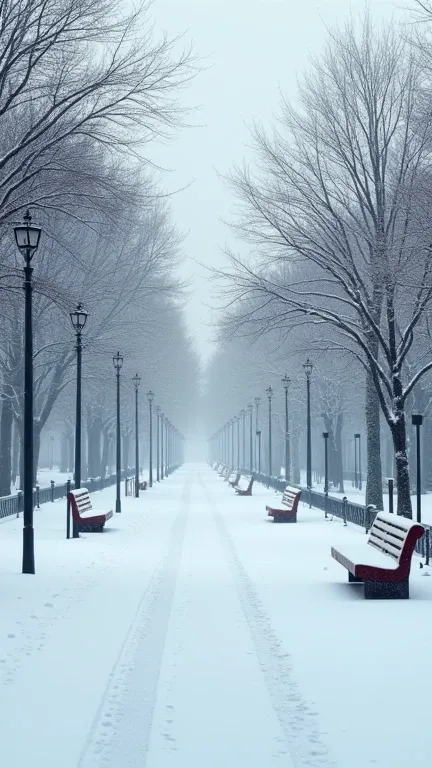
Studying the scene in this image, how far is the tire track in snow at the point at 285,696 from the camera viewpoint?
6.25m

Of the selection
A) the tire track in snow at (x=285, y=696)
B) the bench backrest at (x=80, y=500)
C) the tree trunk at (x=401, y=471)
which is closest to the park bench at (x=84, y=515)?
the bench backrest at (x=80, y=500)

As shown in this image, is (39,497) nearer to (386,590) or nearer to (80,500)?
(80,500)

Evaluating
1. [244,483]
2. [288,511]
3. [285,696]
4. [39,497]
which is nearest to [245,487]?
[244,483]

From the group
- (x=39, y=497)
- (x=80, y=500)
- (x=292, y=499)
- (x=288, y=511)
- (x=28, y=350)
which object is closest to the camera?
(x=28, y=350)

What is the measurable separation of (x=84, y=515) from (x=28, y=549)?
7941 millimetres

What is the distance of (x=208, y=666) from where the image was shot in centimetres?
876

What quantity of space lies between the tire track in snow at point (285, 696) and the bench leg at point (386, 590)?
1.40 metres

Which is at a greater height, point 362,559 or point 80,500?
point 80,500

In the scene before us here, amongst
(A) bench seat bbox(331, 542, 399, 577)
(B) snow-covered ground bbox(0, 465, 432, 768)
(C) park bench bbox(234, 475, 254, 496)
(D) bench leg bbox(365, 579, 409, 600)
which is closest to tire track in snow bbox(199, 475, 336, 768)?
(B) snow-covered ground bbox(0, 465, 432, 768)

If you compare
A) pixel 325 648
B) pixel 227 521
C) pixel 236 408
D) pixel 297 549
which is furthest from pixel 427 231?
pixel 236 408

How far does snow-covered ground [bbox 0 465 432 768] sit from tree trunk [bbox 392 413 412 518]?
5.43 m

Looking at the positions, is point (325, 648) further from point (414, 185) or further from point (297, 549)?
point (414, 185)

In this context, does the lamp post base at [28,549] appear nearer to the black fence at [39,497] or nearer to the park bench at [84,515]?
the park bench at [84,515]

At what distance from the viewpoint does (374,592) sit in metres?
12.8
